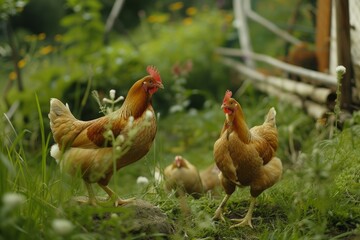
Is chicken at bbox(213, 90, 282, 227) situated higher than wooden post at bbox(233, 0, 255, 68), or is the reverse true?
chicken at bbox(213, 90, 282, 227)

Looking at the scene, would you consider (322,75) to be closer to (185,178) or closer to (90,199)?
(185,178)

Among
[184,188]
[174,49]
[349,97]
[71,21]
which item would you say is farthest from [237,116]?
[174,49]

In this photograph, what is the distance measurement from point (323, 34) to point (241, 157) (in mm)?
3796

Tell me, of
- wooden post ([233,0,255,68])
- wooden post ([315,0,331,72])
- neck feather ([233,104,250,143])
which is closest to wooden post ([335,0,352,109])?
wooden post ([315,0,331,72])

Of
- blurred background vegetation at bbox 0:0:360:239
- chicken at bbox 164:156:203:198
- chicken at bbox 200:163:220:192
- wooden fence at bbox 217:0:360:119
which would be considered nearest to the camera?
blurred background vegetation at bbox 0:0:360:239

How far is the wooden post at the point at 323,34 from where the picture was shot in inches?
266

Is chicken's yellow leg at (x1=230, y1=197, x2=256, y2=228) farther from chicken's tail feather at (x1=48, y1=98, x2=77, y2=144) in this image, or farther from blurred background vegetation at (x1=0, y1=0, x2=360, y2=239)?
chicken's tail feather at (x1=48, y1=98, x2=77, y2=144)

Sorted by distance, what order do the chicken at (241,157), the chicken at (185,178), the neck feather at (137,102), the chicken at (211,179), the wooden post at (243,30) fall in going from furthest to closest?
the wooden post at (243,30)
the chicken at (211,179)
the chicken at (185,178)
the chicken at (241,157)
the neck feather at (137,102)

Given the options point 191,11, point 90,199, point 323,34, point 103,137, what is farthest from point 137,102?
point 191,11

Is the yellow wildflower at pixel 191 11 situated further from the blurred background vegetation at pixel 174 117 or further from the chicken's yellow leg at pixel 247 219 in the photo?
the chicken's yellow leg at pixel 247 219

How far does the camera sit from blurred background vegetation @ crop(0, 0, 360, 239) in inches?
126

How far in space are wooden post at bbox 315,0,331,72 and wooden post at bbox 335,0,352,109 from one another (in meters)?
1.32

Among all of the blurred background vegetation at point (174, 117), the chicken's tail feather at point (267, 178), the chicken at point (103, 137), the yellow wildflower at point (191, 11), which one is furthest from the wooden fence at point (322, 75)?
the chicken at point (103, 137)

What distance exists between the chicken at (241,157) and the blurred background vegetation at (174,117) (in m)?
0.16
